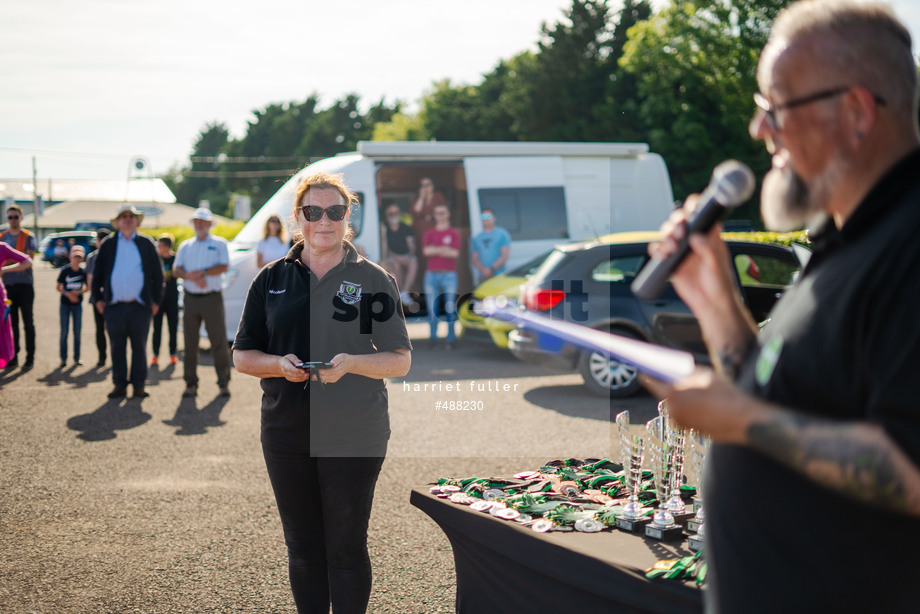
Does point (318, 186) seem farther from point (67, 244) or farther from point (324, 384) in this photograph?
point (67, 244)

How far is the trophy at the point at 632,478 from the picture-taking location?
2.79 m

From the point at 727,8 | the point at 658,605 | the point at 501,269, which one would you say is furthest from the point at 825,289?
the point at 727,8

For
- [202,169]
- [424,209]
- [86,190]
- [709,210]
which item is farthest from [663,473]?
[86,190]

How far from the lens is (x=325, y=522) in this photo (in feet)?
10.4

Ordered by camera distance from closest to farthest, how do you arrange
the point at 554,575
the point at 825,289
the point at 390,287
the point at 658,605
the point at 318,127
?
1. the point at 825,289
2. the point at 658,605
3. the point at 554,575
4. the point at 390,287
5. the point at 318,127

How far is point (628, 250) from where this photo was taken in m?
8.87

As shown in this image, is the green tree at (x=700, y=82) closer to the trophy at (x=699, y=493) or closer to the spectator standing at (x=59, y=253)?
the spectator standing at (x=59, y=253)

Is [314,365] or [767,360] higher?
[767,360]

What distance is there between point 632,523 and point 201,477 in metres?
4.31

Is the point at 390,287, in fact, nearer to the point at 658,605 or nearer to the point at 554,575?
the point at 554,575

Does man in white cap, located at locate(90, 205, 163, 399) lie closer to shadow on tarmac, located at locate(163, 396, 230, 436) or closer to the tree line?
shadow on tarmac, located at locate(163, 396, 230, 436)

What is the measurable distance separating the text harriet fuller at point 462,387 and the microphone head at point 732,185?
8.12 m

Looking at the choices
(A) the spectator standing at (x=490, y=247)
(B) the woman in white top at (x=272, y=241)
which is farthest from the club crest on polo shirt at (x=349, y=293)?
(A) the spectator standing at (x=490, y=247)

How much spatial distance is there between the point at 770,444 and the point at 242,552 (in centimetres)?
404
